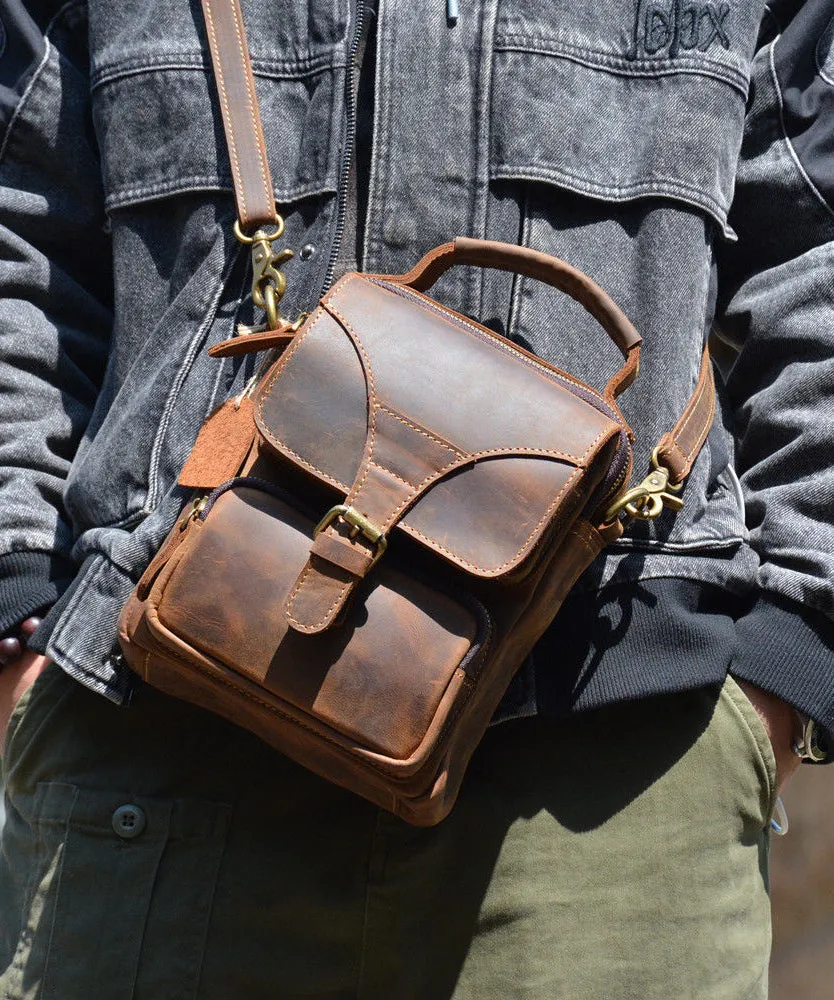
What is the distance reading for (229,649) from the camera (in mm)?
1191

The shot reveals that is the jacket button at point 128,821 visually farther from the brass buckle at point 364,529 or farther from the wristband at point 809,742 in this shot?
the wristband at point 809,742

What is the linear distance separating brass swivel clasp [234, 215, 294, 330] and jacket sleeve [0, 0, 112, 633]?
405 mm

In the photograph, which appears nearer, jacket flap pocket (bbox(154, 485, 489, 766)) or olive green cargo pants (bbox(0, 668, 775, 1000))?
jacket flap pocket (bbox(154, 485, 489, 766))

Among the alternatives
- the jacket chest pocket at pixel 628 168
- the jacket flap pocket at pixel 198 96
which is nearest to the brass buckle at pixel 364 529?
the jacket chest pocket at pixel 628 168

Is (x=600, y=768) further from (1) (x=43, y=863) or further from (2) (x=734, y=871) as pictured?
(1) (x=43, y=863)

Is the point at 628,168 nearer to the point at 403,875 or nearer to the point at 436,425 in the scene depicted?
the point at 436,425

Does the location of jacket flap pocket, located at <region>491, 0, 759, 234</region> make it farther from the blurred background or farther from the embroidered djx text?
the blurred background

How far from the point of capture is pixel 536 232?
1.44 meters

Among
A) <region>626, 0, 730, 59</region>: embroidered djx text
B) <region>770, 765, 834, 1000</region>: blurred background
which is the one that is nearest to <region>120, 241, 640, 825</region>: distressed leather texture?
<region>626, 0, 730, 59</region>: embroidered djx text

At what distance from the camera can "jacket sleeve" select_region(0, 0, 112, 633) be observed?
160cm

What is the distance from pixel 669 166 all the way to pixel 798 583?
1.98 ft

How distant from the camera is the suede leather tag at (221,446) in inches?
51.4

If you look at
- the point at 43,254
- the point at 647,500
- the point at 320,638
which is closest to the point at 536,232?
the point at 647,500

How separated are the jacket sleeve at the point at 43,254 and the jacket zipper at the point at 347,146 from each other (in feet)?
1.53
